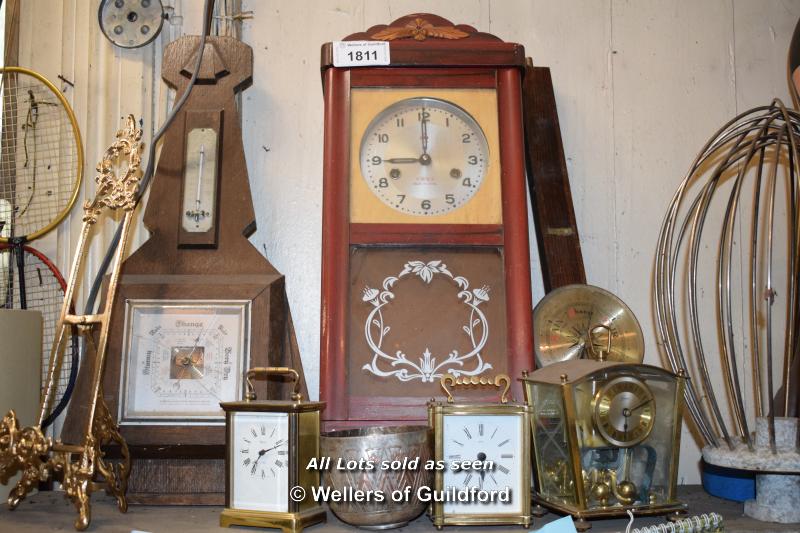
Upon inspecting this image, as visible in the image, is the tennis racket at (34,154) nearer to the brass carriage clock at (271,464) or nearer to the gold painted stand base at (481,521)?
the brass carriage clock at (271,464)

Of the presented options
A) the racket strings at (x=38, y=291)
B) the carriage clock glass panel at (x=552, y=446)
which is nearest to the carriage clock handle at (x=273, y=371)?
the carriage clock glass panel at (x=552, y=446)

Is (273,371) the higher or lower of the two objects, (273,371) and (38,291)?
the lower

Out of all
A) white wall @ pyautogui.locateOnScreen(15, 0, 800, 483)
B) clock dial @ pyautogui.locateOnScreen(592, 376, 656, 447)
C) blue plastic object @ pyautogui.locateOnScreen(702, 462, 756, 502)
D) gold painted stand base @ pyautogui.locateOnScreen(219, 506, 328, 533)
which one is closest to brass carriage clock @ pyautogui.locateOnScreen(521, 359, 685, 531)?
clock dial @ pyautogui.locateOnScreen(592, 376, 656, 447)

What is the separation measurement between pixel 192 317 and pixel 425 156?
25.1 inches

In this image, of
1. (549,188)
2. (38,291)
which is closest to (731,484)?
(549,188)

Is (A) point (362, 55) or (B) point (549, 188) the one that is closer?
(A) point (362, 55)

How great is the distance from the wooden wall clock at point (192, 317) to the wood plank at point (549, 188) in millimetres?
653

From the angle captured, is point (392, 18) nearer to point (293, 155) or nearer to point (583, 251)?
point (293, 155)

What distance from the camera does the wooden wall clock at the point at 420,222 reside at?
1.66 metres

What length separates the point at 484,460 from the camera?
55.4 inches

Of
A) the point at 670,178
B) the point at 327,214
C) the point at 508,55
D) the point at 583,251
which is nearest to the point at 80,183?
the point at 327,214

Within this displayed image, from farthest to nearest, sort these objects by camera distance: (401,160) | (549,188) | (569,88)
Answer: (569,88)
(549,188)
(401,160)

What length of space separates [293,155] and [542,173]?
0.65 m

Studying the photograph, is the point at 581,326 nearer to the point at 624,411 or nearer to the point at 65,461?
the point at 624,411
